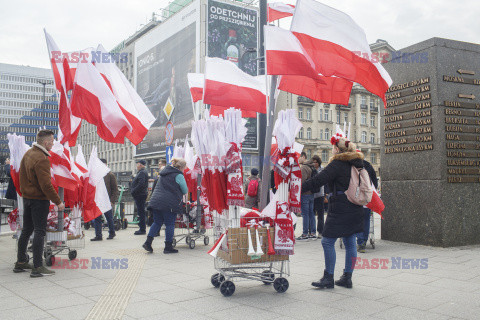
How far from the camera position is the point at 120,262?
8305mm

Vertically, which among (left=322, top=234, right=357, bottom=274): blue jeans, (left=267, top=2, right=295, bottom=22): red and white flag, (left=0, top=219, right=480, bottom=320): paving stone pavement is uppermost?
(left=267, top=2, right=295, bottom=22): red and white flag

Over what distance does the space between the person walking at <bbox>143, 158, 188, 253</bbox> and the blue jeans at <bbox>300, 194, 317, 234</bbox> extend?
3.02 meters

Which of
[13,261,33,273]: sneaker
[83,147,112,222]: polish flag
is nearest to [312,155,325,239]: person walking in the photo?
[83,147,112,222]: polish flag

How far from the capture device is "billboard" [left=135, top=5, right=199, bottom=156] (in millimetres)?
68688

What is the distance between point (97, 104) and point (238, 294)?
3.79m

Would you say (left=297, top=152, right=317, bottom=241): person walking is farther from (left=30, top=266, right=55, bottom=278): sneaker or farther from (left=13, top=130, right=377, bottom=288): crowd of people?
(left=30, top=266, right=55, bottom=278): sneaker

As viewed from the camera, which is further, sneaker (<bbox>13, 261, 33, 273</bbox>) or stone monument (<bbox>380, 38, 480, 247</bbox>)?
stone monument (<bbox>380, 38, 480, 247</bbox>)

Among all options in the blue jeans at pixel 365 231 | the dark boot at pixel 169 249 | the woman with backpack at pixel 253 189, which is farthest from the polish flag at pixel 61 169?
the blue jeans at pixel 365 231

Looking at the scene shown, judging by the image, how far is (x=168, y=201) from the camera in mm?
9625

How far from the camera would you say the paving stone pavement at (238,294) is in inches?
197

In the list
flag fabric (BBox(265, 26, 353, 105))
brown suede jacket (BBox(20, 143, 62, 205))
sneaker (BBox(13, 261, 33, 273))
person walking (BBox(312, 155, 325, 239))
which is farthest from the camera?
person walking (BBox(312, 155, 325, 239))

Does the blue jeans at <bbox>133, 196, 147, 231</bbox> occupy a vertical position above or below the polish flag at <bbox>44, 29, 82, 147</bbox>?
below

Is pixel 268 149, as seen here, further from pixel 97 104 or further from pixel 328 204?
pixel 97 104

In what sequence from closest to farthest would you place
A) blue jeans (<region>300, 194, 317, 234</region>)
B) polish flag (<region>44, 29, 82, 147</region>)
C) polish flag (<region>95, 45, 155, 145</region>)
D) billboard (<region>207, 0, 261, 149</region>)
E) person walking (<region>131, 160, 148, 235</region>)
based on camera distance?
polish flag (<region>44, 29, 82, 147</region>), polish flag (<region>95, 45, 155, 145</region>), blue jeans (<region>300, 194, 317, 234</region>), person walking (<region>131, 160, 148, 235</region>), billboard (<region>207, 0, 261, 149</region>)
